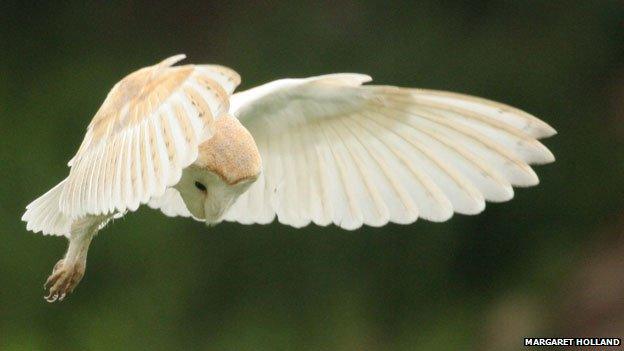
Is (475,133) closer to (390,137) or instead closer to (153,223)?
(390,137)

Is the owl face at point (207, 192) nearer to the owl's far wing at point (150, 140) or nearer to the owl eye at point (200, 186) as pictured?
the owl eye at point (200, 186)

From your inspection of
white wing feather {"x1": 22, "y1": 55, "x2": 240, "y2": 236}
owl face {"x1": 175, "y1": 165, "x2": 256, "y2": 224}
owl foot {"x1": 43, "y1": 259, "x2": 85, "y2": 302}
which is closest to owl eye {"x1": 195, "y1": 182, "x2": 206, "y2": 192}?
owl face {"x1": 175, "y1": 165, "x2": 256, "y2": 224}

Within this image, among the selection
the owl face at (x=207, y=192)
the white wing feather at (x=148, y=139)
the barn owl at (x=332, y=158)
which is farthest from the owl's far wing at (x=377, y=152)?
the white wing feather at (x=148, y=139)

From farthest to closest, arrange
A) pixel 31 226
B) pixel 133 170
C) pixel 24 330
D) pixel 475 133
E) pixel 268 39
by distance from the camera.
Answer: pixel 268 39 < pixel 24 330 < pixel 475 133 < pixel 31 226 < pixel 133 170

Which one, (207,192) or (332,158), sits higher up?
(332,158)

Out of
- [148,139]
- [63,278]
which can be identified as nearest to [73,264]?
[63,278]

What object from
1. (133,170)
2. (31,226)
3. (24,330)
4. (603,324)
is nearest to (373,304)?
(603,324)

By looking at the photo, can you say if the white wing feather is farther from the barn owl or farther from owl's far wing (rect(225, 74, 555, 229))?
owl's far wing (rect(225, 74, 555, 229))

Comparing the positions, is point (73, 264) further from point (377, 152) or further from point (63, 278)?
point (377, 152)
